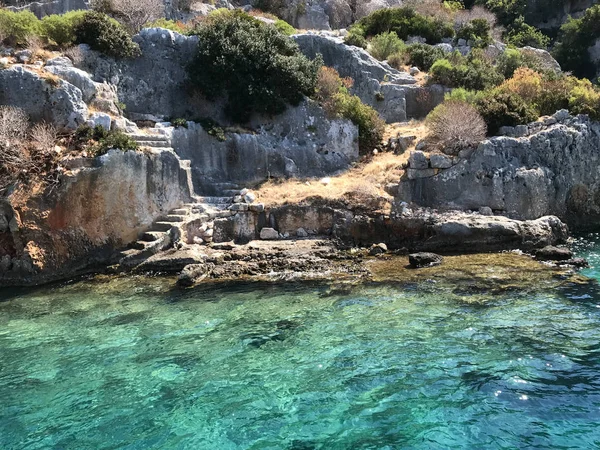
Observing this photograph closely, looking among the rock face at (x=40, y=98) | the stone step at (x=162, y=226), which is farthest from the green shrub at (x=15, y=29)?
the stone step at (x=162, y=226)

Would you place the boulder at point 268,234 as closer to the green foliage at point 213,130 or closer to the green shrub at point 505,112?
the green foliage at point 213,130

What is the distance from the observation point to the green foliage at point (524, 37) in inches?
1405

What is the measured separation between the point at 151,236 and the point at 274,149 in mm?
7213

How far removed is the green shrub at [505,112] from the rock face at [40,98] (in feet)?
50.2

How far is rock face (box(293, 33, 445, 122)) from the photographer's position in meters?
24.6

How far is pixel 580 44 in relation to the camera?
34719 millimetres

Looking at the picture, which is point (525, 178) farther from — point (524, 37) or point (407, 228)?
point (524, 37)

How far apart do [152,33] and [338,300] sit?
1586 centimetres

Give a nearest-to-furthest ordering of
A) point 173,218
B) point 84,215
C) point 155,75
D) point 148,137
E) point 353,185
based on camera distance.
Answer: point 84,215, point 173,218, point 148,137, point 353,185, point 155,75

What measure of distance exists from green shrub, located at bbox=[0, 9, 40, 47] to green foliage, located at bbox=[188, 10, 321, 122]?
6282 mm

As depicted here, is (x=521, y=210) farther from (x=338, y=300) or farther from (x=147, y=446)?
(x=147, y=446)

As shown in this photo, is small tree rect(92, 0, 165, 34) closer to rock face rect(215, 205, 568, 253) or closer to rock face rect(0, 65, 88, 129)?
rock face rect(0, 65, 88, 129)

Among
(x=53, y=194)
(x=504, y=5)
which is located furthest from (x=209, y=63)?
(x=504, y=5)

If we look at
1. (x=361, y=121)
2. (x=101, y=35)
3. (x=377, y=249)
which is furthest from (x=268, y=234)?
(x=101, y=35)
